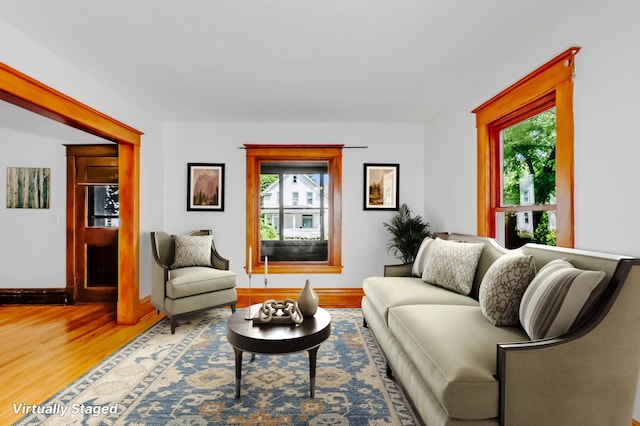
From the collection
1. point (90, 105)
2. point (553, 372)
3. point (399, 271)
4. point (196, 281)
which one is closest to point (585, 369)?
point (553, 372)

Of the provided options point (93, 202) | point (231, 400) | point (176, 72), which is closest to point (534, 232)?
point (231, 400)

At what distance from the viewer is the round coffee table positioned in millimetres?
2078

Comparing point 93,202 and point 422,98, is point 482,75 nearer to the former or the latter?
point 422,98

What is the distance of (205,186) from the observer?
4.64 metres

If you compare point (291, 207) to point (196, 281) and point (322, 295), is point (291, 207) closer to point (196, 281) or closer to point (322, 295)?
point (322, 295)

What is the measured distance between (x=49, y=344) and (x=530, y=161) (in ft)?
15.0

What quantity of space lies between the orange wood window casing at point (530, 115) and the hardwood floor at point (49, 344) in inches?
142

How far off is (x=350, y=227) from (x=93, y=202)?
364cm

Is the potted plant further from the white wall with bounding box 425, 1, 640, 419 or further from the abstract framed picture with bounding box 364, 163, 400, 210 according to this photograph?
the white wall with bounding box 425, 1, 640, 419

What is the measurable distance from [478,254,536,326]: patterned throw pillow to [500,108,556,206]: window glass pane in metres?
0.82

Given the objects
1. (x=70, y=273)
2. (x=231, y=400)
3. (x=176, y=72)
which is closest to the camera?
(x=231, y=400)

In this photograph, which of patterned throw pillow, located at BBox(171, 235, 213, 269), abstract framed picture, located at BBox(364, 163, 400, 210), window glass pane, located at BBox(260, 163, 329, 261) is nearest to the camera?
patterned throw pillow, located at BBox(171, 235, 213, 269)

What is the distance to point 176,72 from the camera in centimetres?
306

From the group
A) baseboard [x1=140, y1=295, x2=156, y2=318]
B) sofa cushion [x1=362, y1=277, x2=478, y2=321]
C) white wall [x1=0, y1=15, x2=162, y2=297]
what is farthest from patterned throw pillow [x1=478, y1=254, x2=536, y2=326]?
baseboard [x1=140, y1=295, x2=156, y2=318]
